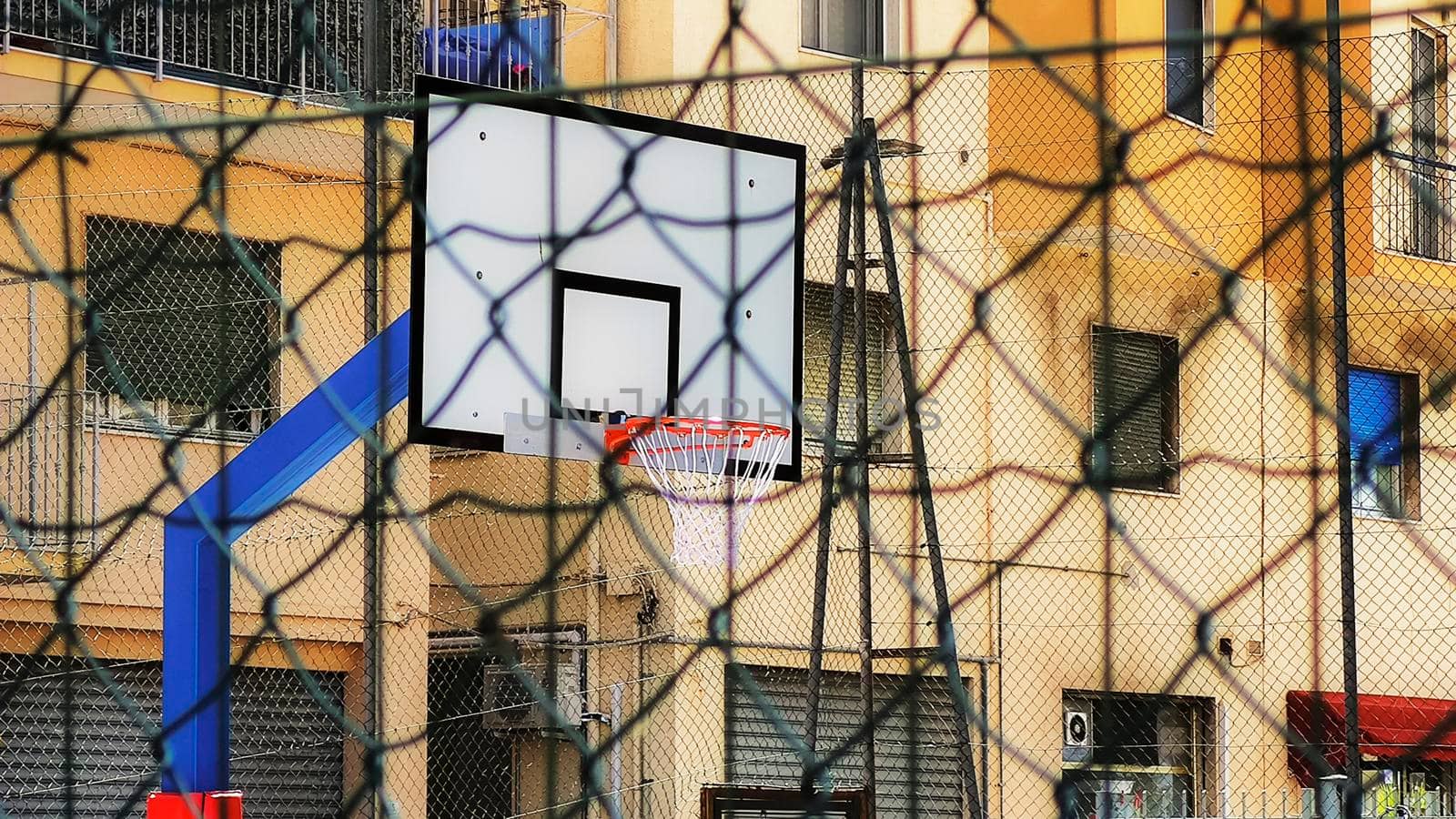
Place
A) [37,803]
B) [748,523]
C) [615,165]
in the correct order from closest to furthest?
[615,165]
[37,803]
[748,523]

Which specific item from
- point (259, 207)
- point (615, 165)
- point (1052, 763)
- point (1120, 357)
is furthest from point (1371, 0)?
point (615, 165)

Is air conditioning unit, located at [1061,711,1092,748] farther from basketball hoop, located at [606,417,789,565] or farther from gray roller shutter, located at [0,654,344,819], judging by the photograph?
basketball hoop, located at [606,417,789,565]

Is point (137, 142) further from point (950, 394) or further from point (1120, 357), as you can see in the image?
point (1120, 357)

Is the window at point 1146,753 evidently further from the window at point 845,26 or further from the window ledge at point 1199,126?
the window at point 845,26

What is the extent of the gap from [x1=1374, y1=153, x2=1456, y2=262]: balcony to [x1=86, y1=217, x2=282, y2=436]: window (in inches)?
72.1

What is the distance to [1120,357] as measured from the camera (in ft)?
14.4

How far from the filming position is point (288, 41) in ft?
11.8

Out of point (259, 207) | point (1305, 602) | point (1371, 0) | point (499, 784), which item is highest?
point (1371, 0)

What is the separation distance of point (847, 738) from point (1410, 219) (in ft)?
4.71

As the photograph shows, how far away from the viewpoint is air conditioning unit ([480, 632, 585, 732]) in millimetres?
4057

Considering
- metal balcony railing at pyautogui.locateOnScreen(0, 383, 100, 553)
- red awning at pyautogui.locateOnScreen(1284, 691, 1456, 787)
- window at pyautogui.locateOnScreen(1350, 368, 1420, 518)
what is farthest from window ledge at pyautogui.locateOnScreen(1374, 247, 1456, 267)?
metal balcony railing at pyautogui.locateOnScreen(0, 383, 100, 553)

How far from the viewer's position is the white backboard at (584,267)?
1.32 metres

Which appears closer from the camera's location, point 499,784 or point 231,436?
point 231,436

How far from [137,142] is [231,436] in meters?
0.48
